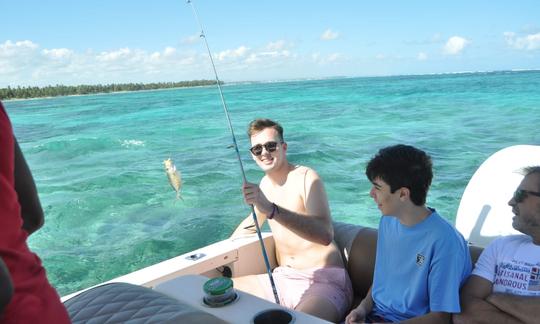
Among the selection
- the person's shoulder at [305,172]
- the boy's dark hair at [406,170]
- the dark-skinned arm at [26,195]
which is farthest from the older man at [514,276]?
the dark-skinned arm at [26,195]

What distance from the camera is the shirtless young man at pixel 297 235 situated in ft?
8.03

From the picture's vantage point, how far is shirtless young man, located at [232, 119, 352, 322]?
8.03ft

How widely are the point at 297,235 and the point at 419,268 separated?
90 centimetres

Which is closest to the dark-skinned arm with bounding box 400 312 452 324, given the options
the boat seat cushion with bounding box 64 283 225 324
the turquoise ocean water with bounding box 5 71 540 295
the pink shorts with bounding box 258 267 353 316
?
the pink shorts with bounding box 258 267 353 316

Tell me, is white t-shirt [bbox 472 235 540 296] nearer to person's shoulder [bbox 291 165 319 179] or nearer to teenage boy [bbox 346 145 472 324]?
teenage boy [bbox 346 145 472 324]

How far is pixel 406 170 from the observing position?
1.94 m

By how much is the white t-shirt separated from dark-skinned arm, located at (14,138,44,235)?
5.38 ft

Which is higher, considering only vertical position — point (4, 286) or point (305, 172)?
point (4, 286)

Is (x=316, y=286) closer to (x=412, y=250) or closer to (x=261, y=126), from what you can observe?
(x=412, y=250)

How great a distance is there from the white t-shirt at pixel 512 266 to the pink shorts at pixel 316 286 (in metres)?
0.76

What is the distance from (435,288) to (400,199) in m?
0.37

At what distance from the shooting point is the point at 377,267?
2166 millimetres

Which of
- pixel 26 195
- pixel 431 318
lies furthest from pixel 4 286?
pixel 431 318

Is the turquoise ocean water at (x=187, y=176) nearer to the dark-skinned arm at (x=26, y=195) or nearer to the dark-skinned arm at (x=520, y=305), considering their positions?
the dark-skinned arm at (x=520, y=305)
